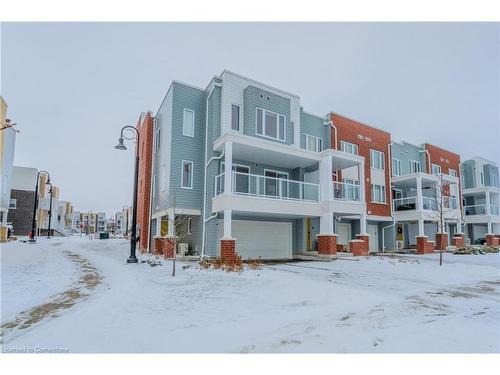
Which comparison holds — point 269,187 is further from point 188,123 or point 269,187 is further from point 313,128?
point 313,128

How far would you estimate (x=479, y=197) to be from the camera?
3575 cm

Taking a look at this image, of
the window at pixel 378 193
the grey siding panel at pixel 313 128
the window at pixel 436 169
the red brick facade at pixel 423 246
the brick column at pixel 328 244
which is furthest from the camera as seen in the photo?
the window at pixel 436 169

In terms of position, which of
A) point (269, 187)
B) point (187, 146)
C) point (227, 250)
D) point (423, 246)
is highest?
point (187, 146)

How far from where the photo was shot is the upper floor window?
21.9m

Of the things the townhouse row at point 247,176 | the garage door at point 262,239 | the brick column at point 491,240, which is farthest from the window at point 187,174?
the brick column at point 491,240

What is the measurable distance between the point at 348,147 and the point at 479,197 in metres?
22.3

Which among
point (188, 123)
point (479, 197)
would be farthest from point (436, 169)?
point (188, 123)

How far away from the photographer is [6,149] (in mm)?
31844

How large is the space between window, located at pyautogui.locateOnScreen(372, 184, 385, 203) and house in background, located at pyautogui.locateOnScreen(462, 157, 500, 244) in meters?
12.8

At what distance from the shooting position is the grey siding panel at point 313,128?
21734mm

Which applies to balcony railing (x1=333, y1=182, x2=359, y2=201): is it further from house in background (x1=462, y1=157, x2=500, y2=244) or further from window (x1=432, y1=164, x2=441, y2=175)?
house in background (x1=462, y1=157, x2=500, y2=244)

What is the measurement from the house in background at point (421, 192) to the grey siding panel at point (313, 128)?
25.8 ft

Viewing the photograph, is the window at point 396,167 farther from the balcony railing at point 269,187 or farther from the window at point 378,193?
the balcony railing at point 269,187

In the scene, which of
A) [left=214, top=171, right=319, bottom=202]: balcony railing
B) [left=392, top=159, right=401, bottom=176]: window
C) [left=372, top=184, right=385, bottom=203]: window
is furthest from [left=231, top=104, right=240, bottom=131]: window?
[left=392, top=159, right=401, bottom=176]: window
